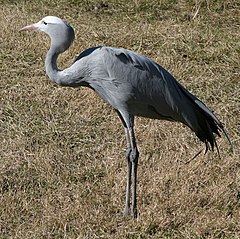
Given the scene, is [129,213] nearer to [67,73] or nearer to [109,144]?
[67,73]

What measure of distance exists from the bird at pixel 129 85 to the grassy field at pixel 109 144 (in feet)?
0.93

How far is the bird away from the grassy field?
284mm

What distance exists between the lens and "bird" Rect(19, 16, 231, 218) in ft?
15.3

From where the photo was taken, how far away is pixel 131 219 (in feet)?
15.5

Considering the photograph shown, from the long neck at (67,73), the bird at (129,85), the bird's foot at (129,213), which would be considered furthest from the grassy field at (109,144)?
the long neck at (67,73)

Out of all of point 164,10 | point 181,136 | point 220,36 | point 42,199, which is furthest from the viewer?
point 164,10

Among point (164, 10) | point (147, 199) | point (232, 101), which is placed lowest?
point (164, 10)

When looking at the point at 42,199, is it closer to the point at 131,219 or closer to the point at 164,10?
the point at 131,219

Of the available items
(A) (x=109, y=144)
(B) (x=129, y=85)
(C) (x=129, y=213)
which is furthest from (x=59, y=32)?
(A) (x=109, y=144)

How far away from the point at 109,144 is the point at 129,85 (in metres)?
1.28

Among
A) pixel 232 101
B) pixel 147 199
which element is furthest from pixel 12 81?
pixel 147 199

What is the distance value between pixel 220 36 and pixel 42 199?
12.5 ft

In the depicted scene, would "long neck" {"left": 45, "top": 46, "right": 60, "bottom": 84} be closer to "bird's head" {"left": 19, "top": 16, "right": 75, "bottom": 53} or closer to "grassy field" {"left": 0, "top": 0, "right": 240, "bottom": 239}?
"bird's head" {"left": 19, "top": 16, "right": 75, "bottom": 53}

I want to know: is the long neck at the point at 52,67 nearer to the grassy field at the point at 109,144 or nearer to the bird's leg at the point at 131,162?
the bird's leg at the point at 131,162
